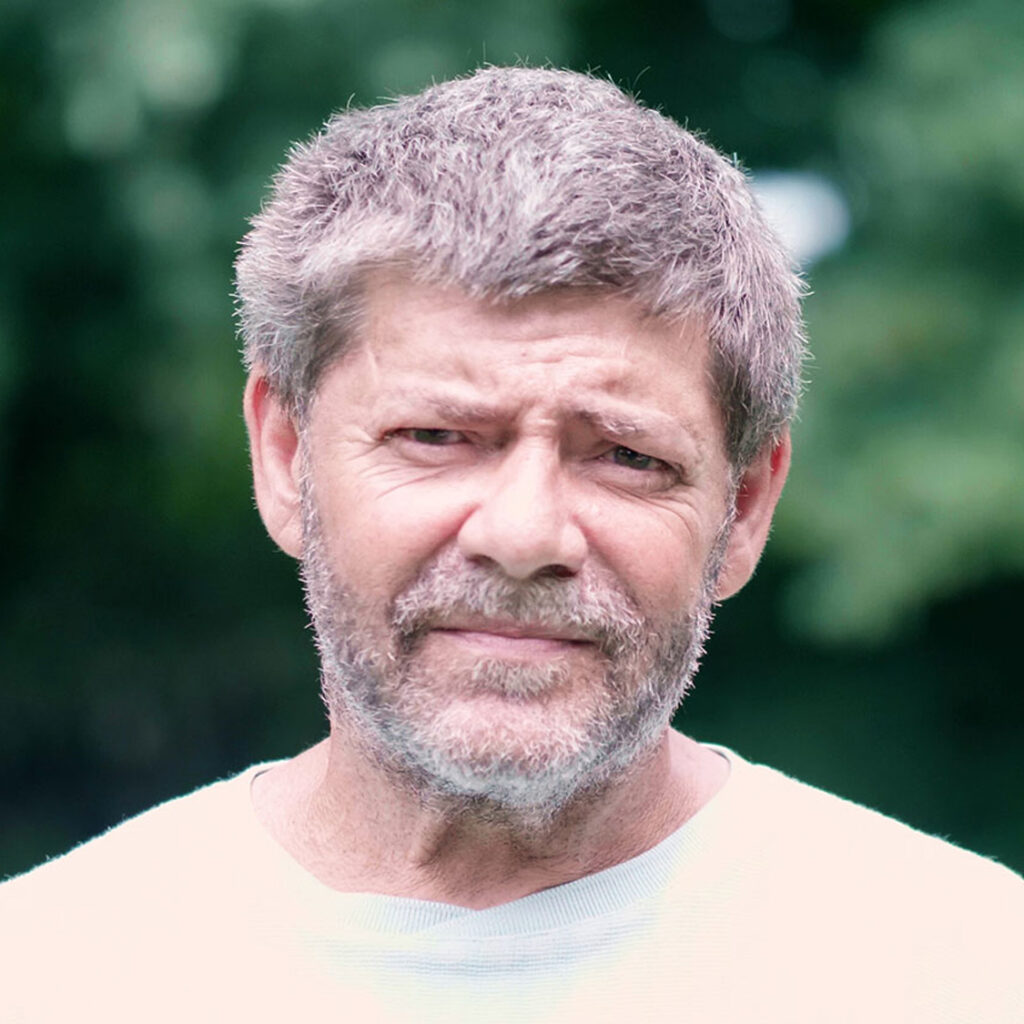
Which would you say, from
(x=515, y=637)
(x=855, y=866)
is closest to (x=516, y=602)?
(x=515, y=637)

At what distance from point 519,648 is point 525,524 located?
173 mm

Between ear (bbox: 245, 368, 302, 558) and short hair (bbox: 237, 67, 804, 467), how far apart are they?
0.04 metres

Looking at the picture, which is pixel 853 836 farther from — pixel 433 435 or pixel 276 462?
pixel 276 462

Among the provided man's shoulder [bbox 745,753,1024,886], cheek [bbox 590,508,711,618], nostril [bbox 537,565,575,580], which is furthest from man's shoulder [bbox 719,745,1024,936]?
nostril [bbox 537,565,575,580]

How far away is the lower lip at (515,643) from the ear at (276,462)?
1.26 feet

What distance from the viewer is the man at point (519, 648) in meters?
1.89

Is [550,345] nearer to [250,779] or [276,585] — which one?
[250,779]

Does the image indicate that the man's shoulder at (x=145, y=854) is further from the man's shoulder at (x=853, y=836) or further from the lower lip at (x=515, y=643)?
the man's shoulder at (x=853, y=836)

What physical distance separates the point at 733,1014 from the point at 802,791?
44cm

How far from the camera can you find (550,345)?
1886 mm

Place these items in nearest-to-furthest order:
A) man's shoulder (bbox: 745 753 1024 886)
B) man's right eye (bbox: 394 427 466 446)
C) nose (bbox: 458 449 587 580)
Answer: nose (bbox: 458 449 587 580), man's right eye (bbox: 394 427 466 446), man's shoulder (bbox: 745 753 1024 886)

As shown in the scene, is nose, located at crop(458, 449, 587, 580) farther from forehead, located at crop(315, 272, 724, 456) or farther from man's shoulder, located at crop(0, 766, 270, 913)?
man's shoulder, located at crop(0, 766, 270, 913)

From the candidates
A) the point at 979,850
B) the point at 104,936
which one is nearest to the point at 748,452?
the point at 104,936

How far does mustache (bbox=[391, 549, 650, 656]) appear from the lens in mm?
1873
